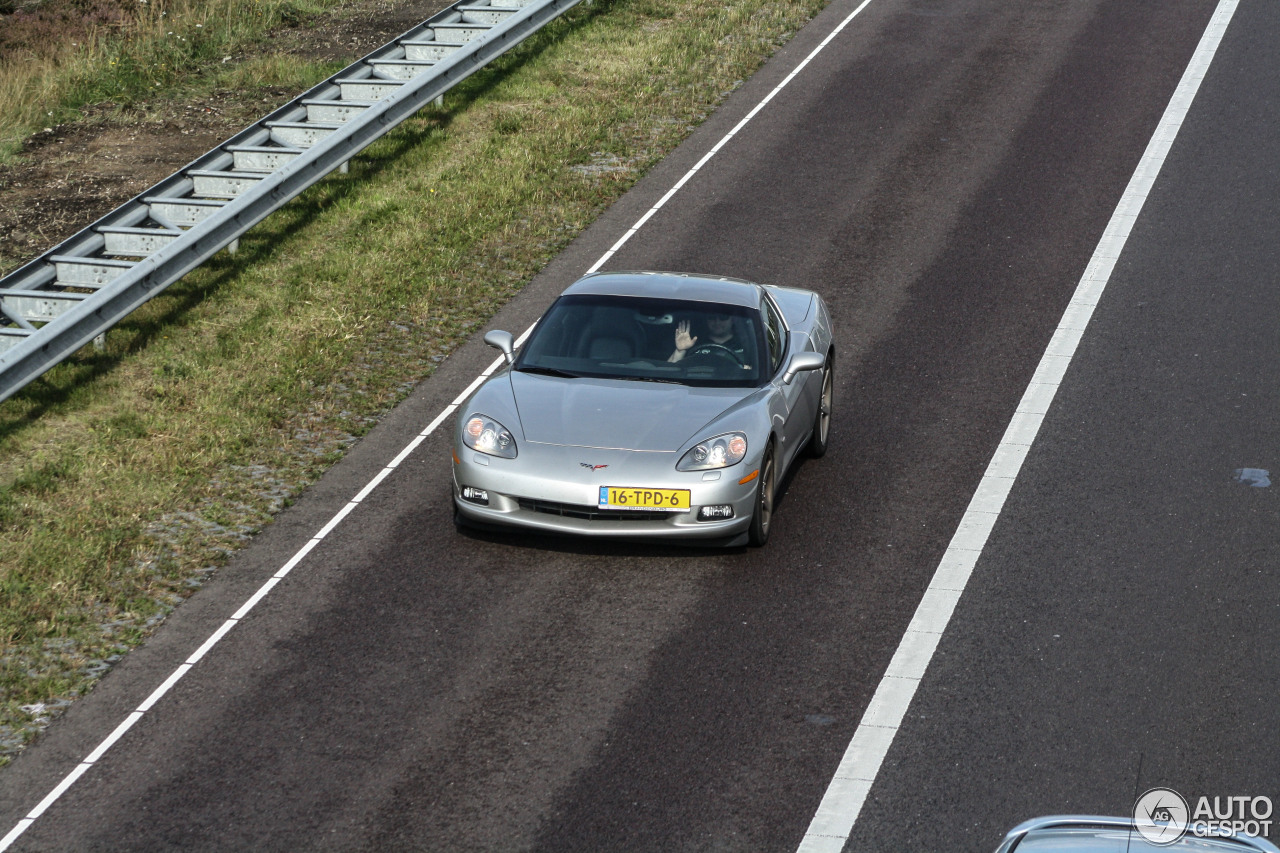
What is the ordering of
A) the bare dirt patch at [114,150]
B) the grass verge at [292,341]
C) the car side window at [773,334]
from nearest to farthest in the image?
the grass verge at [292,341] < the car side window at [773,334] < the bare dirt patch at [114,150]

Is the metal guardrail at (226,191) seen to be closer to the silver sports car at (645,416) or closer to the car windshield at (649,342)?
the silver sports car at (645,416)

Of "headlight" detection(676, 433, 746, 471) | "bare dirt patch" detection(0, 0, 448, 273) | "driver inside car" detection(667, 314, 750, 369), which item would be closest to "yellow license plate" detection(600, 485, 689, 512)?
"headlight" detection(676, 433, 746, 471)

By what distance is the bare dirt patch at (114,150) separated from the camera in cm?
1627

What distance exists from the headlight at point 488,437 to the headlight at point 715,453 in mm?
1092

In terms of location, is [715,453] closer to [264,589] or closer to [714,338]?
[714,338]

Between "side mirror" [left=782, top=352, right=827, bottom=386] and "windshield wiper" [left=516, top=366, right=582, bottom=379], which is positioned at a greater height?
"windshield wiper" [left=516, top=366, right=582, bottom=379]

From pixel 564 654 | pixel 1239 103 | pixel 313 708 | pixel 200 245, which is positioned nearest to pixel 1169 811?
pixel 564 654

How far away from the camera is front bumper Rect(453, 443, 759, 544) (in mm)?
8906

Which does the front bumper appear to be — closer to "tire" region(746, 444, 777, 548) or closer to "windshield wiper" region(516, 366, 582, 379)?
"tire" region(746, 444, 777, 548)

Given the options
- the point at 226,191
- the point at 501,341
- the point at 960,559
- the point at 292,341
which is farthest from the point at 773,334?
the point at 226,191

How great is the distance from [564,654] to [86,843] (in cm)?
274

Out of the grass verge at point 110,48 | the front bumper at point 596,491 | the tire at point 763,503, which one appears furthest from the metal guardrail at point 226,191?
the tire at point 763,503

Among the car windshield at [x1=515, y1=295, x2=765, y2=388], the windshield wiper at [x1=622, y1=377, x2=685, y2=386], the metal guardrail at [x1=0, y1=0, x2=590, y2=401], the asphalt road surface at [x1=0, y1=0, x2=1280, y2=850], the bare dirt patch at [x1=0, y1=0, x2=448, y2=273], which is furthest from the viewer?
the bare dirt patch at [x1=0, y1=0, x2=448, y2=273]

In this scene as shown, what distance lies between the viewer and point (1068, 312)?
551 inches
